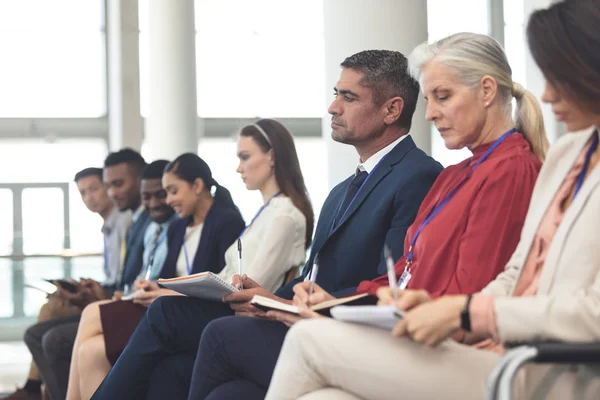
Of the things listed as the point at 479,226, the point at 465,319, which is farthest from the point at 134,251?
the point at 465,319

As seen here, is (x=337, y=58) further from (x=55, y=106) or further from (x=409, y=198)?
(x=55, y=106)

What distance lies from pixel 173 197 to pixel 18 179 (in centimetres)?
593

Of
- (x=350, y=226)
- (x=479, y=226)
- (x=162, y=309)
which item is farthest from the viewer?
(x=162, y=309)

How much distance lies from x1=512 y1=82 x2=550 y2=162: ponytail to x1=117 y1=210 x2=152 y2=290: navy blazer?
3526mm

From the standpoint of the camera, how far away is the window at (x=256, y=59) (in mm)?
10883

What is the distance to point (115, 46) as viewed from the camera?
34.8ft

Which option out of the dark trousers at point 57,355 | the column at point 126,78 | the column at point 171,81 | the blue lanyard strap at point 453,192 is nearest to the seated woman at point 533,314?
the blue lanyard strap at point 453,192

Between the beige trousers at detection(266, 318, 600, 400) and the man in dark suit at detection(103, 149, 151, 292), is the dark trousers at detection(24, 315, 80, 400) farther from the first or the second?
the beige trousers at detection(266, 318, 600, 400)

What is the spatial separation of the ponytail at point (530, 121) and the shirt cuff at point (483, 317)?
2.98 feet

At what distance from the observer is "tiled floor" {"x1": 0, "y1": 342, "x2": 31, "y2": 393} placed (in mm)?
6625

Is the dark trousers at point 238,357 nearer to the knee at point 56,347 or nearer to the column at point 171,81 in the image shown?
the knee at point 56,347

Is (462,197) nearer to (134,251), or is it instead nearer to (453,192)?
(453,192)

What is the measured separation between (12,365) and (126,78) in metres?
3.71

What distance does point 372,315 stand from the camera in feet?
6.36
